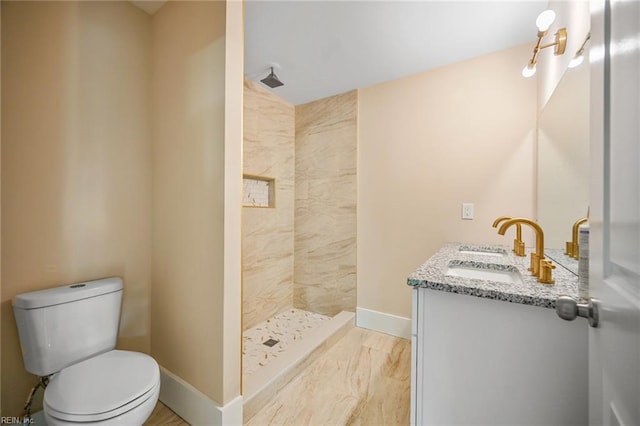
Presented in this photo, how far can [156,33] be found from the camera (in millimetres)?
1635

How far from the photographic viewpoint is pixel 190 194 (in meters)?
1.38

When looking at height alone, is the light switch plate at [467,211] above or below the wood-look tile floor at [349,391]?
above

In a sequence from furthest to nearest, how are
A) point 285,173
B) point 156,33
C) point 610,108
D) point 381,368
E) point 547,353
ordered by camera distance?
point 285,173
point 381,368
point 156,33
point 547,353
point 610,108

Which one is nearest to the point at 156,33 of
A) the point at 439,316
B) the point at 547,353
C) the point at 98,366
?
the point at 98,366

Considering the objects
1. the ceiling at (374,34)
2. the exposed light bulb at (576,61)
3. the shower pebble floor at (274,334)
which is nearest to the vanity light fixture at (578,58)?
the exposed light bulb at (576,61)

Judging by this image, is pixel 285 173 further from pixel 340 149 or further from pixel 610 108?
pixel 610 108

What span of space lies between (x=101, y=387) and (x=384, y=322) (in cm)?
197

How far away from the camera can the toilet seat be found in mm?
920

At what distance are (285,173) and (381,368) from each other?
6.45 feet

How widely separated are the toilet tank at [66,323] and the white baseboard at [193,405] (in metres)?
0.38

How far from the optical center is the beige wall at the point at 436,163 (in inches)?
72.9

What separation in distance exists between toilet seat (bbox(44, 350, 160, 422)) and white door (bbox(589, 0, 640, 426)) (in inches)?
54.3

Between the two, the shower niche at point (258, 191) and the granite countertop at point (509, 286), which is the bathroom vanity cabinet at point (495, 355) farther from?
the shower niche at point (258, 191)

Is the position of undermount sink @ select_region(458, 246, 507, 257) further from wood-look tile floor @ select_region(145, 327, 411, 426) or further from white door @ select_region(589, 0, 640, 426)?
white door @ select_region(589, 0, 640, 426)
